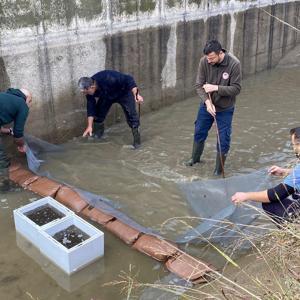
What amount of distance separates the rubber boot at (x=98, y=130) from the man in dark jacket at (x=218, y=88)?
6.13ft

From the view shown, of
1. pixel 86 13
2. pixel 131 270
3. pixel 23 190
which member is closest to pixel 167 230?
pixel 131 270

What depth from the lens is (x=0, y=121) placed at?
508 cm

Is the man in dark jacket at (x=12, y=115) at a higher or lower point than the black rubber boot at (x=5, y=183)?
higher

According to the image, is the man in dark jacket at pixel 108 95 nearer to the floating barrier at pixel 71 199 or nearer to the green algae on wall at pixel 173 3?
the floating barrier at pixel 71 199

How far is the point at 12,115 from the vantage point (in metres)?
5.10

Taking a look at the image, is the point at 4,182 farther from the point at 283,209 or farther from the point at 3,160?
the point at 283,209

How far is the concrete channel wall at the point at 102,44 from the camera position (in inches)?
235

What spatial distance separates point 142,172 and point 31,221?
2.05m

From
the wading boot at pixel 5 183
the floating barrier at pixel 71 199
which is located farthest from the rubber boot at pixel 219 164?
the wading boot at pixel 5 183

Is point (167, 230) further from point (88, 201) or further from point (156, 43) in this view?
point (156, 43)

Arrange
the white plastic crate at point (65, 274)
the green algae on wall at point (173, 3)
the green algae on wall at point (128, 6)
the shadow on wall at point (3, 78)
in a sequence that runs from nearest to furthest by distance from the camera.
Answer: the white plastic crate at point (65, 274), the shadow on wall at point (3, 78), the green algae on wall at point (128, 6), the green algae on wall at point (173, 3)

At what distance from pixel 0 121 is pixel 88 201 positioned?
141 cm

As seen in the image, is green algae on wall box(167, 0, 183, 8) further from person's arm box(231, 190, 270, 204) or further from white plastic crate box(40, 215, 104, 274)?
person's arm box(231, 190, 270, 204)

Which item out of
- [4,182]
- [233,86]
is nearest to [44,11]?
[4,182]
